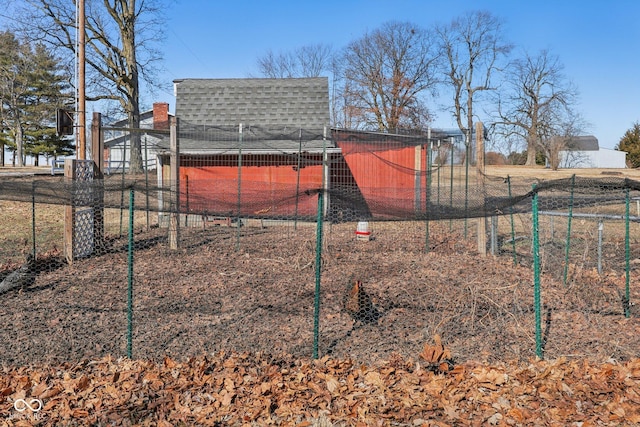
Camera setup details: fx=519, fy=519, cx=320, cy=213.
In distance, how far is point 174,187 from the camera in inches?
350

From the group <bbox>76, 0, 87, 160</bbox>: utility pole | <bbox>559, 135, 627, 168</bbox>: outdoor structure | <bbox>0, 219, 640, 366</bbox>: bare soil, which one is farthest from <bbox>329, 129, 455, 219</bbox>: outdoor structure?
<bbox>559, 135, 627, 168</bbox>: outdoor structure

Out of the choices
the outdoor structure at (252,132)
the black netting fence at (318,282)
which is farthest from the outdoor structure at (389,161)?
the outdoor structure at (252,132)

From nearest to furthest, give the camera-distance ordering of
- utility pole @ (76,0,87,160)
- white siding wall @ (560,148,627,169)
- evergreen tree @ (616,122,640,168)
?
utility pole @ (76,0,87,160)
evergreen tree @ (616,122,640,168)
white siding wall @ (560,148,627,169)

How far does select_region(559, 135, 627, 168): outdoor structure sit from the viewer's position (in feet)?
154

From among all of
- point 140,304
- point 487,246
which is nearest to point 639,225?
point 487,246

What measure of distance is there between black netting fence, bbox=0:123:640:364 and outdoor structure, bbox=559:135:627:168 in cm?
A: 4102

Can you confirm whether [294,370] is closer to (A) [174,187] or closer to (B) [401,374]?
(B) [401,374]

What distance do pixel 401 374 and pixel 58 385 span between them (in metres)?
2.65

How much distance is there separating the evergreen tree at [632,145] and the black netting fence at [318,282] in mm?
40762

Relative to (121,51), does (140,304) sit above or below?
below

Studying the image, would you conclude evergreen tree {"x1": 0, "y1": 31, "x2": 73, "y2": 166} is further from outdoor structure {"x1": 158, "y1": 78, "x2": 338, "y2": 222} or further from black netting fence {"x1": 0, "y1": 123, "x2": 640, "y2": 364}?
black netting fence {"x1": 0, "y1": 123, "x2": 640, "y2": 364}

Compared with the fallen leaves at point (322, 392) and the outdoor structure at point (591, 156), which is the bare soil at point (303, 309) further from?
the outdoor structure at point (591, 156)

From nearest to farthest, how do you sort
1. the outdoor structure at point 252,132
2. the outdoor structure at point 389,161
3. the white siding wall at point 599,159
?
1. the outdoor structure at point 389,161
2. the outdoor structure at point 252,132
3. the white siding wall at point 599,159

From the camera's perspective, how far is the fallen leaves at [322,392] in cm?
355
